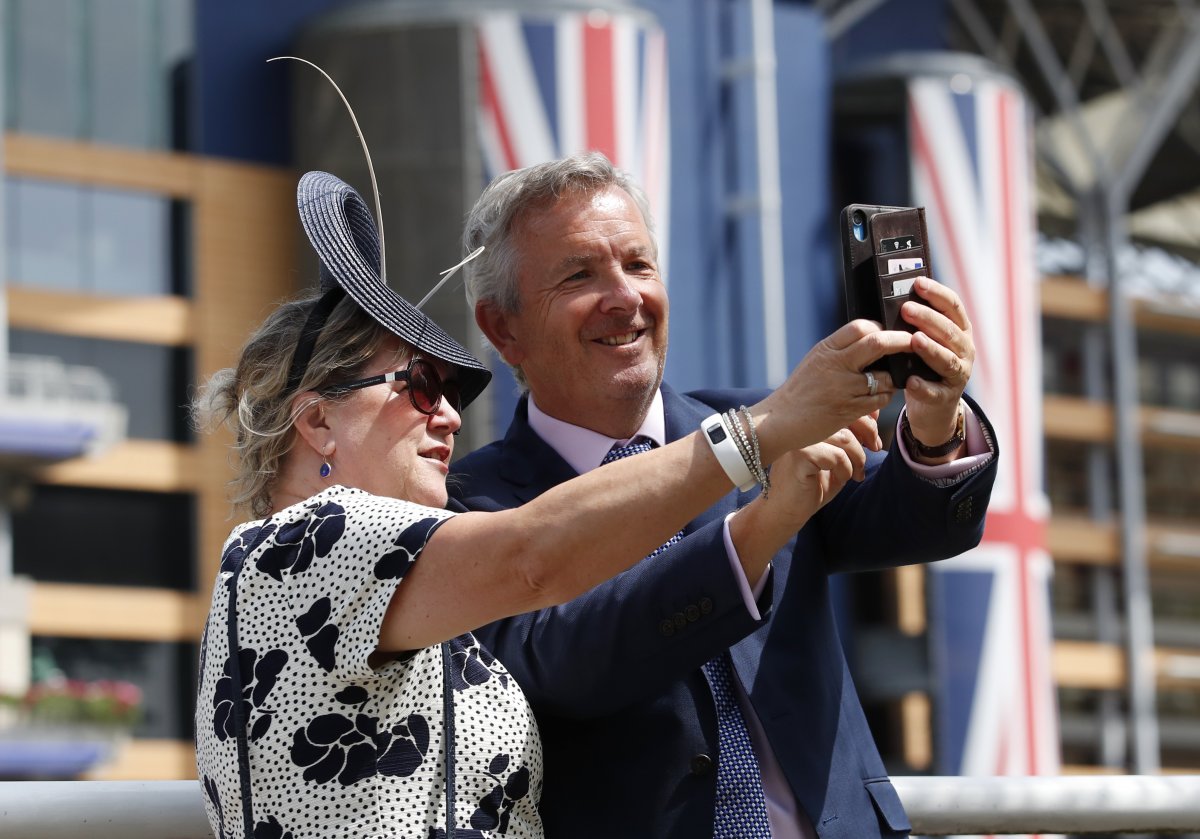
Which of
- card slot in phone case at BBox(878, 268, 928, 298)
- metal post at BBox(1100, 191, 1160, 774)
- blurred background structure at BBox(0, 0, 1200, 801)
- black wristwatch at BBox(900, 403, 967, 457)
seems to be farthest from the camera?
metal post at BBox(1100, 191, 1160, 774)

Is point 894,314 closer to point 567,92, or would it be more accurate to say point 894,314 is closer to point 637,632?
point 637,632

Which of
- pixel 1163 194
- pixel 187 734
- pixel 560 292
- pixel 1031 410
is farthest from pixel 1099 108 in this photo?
pixel 560 292

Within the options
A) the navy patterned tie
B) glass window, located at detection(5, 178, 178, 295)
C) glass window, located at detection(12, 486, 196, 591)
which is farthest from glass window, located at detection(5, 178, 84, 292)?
the navy patterned tie

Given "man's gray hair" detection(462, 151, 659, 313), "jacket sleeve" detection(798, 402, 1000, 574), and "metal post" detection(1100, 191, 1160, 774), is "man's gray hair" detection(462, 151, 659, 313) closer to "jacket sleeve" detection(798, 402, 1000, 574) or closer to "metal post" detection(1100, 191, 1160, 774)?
"jacket sleeve" detection(798, 402, 1000, 574)

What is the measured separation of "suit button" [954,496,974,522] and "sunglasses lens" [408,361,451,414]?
0.87 meters

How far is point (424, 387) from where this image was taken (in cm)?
273

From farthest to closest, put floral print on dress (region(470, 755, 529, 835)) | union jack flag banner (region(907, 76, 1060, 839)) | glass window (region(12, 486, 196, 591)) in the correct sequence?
1. glass window (region(12, 486, 196, 591))
2. union jack flag banner (region(907, 76, 1060, 839))
3. floral print on dress (region(470, 755, 529, 835))

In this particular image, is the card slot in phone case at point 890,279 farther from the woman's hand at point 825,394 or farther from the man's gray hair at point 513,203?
the man's gray hair at point 513,203

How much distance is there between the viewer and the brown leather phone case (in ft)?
8.68

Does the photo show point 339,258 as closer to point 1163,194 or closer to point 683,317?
point 683,317

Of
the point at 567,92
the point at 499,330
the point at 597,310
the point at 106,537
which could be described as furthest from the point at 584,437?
the point at 106,537

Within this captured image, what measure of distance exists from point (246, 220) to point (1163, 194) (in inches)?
1152

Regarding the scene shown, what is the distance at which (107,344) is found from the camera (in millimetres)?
25625

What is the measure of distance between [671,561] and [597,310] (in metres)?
0.79
